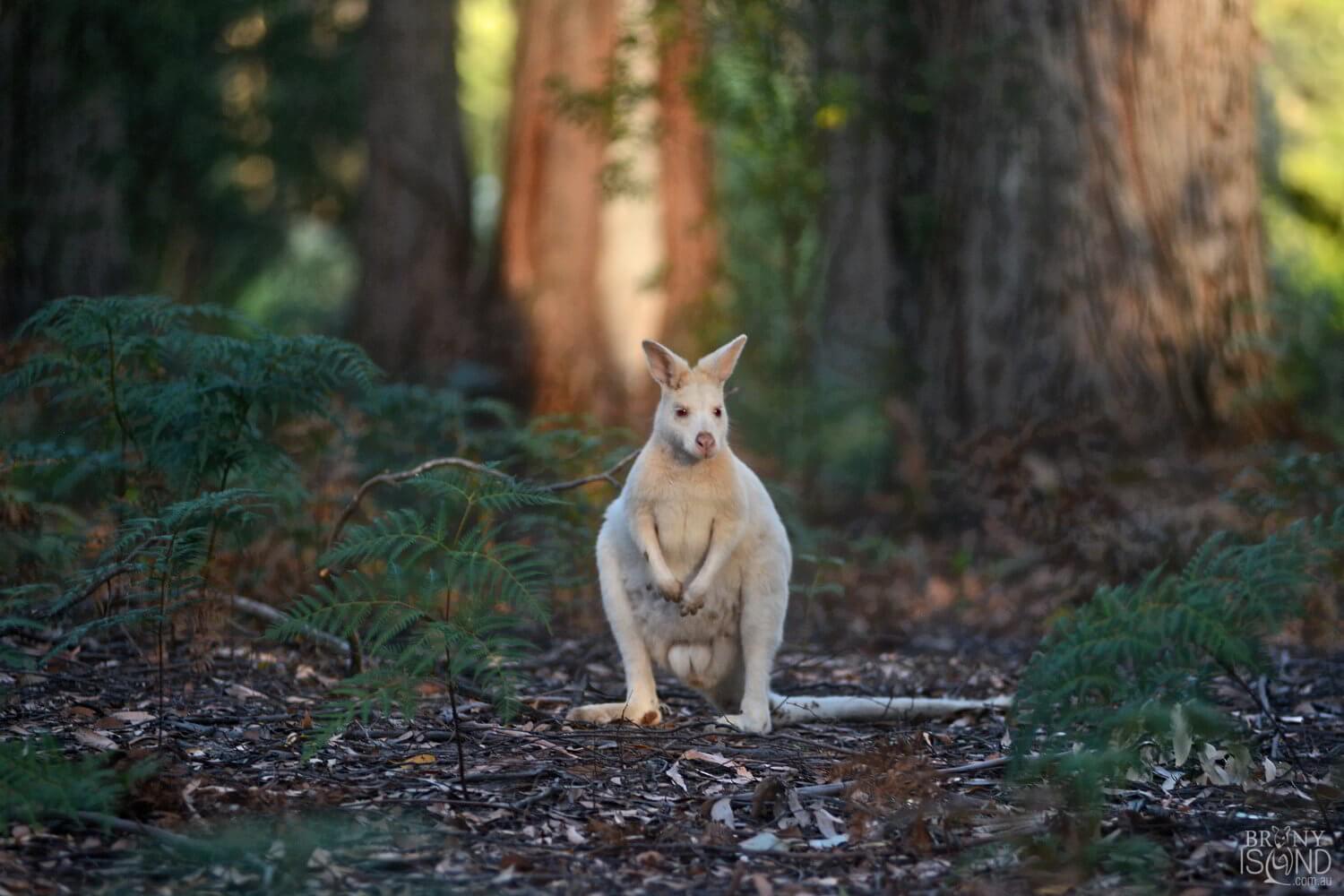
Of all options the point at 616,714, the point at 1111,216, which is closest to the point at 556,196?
the point at 1111,216

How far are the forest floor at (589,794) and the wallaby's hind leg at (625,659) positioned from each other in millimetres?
83

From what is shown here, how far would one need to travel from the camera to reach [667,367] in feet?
17.0

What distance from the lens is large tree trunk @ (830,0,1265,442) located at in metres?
8.68

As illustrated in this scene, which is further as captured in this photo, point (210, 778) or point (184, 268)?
point (184, 268)

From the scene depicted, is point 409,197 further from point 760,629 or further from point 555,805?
point 555,805

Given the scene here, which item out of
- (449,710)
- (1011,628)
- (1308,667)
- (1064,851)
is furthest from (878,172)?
(1064,851)

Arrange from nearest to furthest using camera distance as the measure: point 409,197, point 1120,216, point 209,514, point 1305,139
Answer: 1. point 209,514
2. point 1120,216
3. point 409,197
4. point 1305,139

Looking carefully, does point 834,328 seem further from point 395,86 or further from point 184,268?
point 184,268

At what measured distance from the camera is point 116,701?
486cm

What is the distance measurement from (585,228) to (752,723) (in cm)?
1054

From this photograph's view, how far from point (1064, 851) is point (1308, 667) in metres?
3.26

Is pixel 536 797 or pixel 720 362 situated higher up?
pixel 720 362

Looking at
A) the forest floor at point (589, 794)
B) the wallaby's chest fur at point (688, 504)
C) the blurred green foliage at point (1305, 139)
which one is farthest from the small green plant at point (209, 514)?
the blurred green foliage at point (1305, 139)
